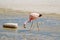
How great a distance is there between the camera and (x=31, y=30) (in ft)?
7.90

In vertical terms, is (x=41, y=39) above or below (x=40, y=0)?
below

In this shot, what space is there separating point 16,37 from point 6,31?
9.6 inches

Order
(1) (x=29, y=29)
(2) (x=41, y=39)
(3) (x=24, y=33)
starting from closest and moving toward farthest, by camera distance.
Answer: (2) (x=41, y=39) < (3) (x=24, y=33) < (1) (x=29, y=29)

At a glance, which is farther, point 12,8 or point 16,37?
point 12,8

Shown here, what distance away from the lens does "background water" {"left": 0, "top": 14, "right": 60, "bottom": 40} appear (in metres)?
2.16

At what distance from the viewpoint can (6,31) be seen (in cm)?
234

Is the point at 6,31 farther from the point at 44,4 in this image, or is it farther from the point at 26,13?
the point at 44,4

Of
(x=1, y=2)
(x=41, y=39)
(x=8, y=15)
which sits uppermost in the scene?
(x=1, y=2)

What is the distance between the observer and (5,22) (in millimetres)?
2662

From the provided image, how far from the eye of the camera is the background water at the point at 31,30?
2164mm

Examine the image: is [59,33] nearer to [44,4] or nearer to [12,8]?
[44,4]

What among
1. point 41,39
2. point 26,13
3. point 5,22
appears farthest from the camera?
point 26,13

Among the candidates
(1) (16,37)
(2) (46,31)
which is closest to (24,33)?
(1) (16,37)

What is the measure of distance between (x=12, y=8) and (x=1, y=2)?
22cm
